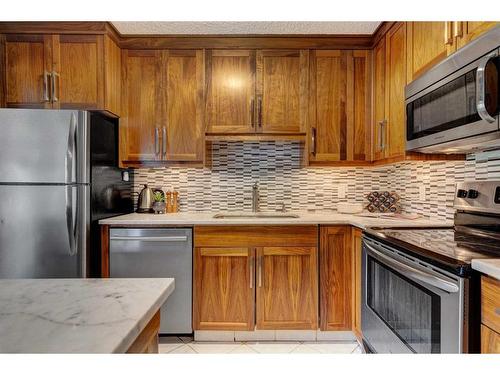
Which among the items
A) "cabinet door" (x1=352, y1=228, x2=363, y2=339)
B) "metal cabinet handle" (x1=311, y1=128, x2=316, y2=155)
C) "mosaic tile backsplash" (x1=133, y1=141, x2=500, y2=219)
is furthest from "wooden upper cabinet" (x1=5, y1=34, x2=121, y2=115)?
"cabinet door" (x1=352, y1=228, x2=363, y2=339)

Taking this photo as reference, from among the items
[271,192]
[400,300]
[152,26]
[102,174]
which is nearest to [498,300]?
[400,300]

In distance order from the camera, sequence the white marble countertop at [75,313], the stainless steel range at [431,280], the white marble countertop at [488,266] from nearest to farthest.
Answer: the white marble countertop at [75,313] < the white marble countertop at [488,266] < the stainless steel range at [431,280]

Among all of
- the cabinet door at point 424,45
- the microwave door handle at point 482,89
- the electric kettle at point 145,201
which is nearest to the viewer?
the microwave door handle at point 482,89

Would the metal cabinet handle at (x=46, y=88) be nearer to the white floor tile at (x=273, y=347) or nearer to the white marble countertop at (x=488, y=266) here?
the white floor tile at (x=273, y=347)

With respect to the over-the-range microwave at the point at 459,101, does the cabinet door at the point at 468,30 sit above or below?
above

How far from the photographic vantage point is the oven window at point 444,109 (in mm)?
1369

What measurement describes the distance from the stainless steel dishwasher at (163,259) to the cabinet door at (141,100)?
0.66m

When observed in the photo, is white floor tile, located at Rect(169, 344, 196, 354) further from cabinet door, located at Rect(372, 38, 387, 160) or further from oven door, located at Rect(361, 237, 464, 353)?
cabinet door, located at Rect(372, 38, 387, 160)

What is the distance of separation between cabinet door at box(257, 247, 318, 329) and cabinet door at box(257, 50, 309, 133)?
97cm

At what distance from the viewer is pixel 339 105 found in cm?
263

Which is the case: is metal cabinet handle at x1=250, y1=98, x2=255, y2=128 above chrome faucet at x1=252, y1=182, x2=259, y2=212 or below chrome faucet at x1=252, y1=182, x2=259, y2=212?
above

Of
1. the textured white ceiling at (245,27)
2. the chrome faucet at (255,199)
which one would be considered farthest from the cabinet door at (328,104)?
the chrome faucet at (255,199)

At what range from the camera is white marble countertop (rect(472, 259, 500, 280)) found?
38.5 inches

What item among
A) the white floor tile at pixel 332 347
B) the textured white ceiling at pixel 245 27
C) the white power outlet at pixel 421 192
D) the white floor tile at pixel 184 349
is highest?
the textured white ceiling at pixel 245 27
